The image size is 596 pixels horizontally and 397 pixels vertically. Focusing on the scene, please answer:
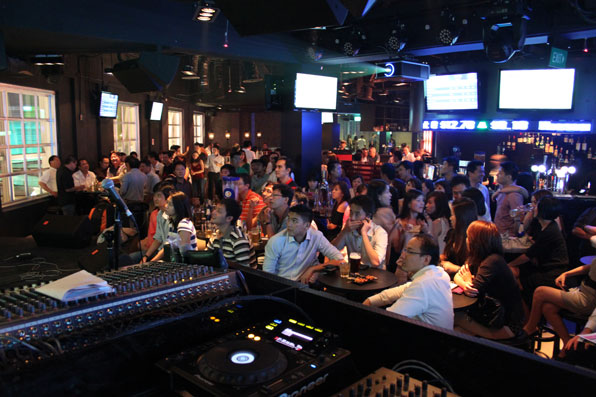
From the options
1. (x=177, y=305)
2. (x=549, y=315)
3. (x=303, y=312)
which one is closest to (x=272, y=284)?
(x=303, y=312)

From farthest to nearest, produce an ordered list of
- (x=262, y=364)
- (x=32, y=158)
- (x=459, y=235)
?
1. (x=32, y=158)
2. (x=459, y=235)
3. (x=262, y=364)

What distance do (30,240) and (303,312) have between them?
5328 millimetres

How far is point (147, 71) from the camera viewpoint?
635 cm

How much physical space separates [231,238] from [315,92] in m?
5.09

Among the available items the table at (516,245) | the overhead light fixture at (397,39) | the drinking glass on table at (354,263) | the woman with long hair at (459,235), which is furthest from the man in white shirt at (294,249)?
the overhead light fixture at (397,39)

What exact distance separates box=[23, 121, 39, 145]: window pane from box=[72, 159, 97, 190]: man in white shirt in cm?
82

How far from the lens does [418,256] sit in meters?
2.95

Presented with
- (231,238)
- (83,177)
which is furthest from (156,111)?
(231,238)

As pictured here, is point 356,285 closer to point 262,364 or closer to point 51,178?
point 262,364

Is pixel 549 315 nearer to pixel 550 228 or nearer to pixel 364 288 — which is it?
pixel 550 228

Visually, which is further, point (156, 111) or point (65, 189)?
point (156, 111)

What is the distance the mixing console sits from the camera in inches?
48.8

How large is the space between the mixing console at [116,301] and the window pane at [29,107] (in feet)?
25.0

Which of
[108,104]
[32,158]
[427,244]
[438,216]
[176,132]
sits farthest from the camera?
[176,132]
